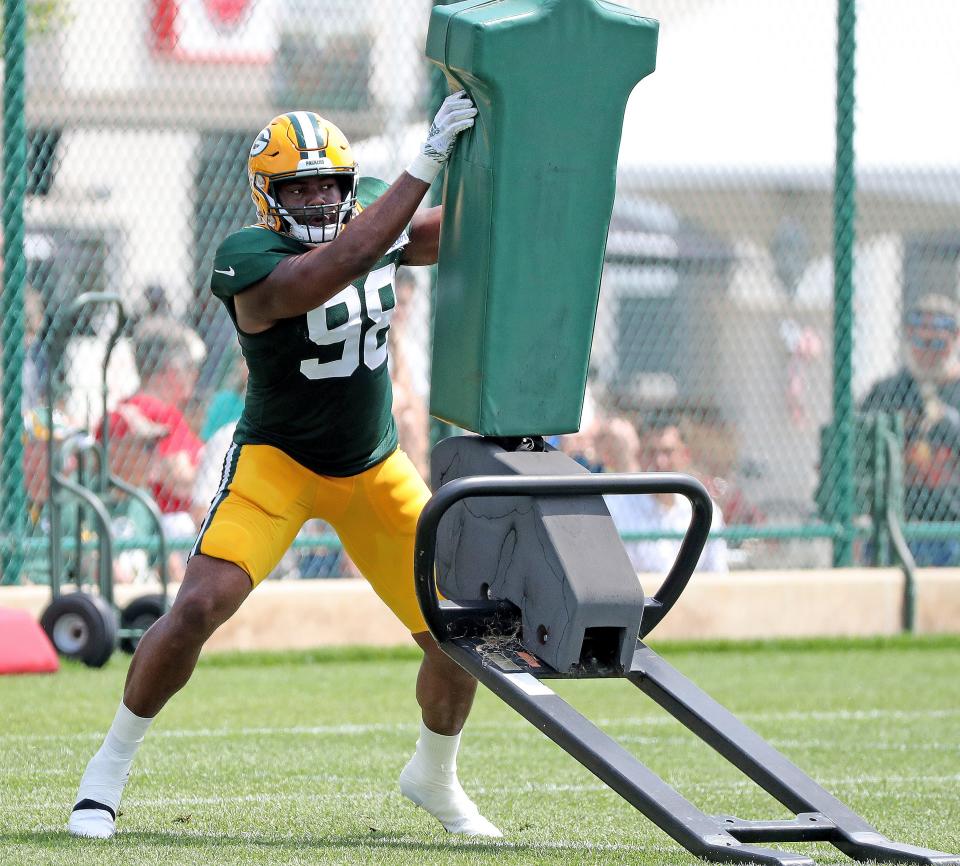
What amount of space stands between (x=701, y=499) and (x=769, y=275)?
6988 mm

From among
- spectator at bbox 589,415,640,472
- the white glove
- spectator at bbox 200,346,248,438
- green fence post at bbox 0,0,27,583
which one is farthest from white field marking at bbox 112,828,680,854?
spectator at bbox 589,415,640,472

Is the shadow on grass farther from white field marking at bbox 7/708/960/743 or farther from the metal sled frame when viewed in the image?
white field marking at bbox 7/708/960/743

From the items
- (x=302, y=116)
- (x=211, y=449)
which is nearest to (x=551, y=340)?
(x=302, y=116)

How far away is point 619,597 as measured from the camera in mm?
4285

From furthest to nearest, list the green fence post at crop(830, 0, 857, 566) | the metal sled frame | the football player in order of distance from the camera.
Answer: the green fence post at crop(830, 0, 857, 566)
the football player
the metal sled frame

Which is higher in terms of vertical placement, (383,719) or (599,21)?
(599,21)

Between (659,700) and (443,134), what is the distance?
1487mm

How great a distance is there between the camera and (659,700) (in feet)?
14.9

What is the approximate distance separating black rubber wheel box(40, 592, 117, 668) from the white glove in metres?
4.22

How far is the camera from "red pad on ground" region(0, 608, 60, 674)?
8.15m

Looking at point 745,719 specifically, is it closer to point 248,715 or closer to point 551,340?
point 248,715

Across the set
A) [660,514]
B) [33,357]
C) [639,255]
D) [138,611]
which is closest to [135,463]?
[33,357]

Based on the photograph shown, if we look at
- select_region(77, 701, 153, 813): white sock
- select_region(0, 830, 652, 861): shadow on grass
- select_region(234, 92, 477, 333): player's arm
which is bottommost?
select_region(0, 830, 652, 861): shadow on grass

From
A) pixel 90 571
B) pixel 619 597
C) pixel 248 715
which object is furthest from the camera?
pixel 90 571
